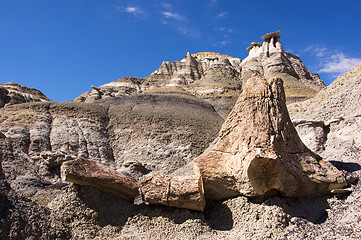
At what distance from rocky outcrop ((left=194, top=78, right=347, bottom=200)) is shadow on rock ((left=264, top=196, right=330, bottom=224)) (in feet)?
0.47

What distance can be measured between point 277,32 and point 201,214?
55.5 meters

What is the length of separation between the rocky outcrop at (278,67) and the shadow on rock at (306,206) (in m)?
35.3

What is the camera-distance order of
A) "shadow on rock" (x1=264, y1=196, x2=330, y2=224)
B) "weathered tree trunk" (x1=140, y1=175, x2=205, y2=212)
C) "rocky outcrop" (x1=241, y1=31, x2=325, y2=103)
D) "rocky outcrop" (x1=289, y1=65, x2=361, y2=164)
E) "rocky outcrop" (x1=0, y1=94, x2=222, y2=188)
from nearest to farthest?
"shadow on rock" (x1=264, y1=196, x2=330, y2=224), "weathered tree trunk" (x1=140, y1=175, x2=205, y2=212), "rocky outcrop" (x1=289, y1=65, x2=361, y2=164), "rocky outcrop" (x1=0, y1=94, x2=222, y2=188), "rocky outcrop" (x1=241, y1=31, x2=325, y2=103)

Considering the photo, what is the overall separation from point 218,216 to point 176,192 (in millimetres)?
1159

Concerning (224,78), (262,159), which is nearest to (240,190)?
(262,159)

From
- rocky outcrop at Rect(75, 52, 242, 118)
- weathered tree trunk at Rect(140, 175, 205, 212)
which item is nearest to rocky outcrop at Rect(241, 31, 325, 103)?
rocky outcrop at Rect(75, 52, 242, 118)

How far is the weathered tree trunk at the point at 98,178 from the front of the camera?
754cm

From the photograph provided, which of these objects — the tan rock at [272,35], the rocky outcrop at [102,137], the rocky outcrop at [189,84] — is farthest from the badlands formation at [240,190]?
the tan rock at [272,35]

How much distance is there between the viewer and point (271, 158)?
7180 mm

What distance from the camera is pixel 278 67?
50.7 metres

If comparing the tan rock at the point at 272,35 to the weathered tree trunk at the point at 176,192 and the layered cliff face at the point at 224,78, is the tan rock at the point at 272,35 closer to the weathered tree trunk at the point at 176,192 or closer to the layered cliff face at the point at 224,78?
the layered cliff face at the point at 224,78

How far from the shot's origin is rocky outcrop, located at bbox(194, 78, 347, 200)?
740cm

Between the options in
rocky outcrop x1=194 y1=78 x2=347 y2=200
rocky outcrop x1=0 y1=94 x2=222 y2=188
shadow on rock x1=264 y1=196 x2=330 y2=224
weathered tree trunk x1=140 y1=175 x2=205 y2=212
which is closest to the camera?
shadow on rock x1=264 y1=196 x2=330 y2=224

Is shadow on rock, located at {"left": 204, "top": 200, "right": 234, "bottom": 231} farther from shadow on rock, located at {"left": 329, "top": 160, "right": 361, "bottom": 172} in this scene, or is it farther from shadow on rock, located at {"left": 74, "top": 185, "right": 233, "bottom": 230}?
shadow on rock, located at {"left": 329, "top": 160, "right": 361, "bottom": 172}
